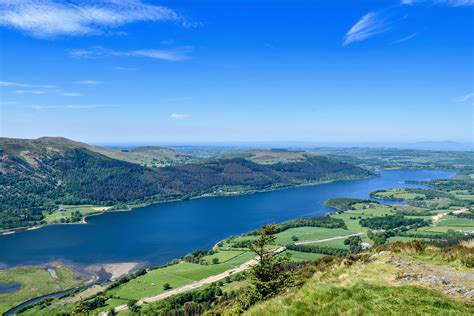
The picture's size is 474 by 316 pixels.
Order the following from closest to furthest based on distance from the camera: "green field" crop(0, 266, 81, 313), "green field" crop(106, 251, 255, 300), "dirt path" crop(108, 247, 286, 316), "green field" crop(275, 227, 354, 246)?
"dirt path" crop(108, 247, 286, 316), "green field" crop(106, 251, 255, 300), "green field" crop(0, 266, 81, 313), "green field" crop(275, 227, 354, 246)

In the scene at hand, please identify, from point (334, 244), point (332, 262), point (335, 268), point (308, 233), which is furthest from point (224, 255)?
point (335, 268)

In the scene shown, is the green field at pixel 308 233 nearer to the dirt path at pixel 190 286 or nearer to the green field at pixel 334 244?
the green field at pixel 334 244

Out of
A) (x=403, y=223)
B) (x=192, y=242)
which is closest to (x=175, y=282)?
(x=192, y=242)

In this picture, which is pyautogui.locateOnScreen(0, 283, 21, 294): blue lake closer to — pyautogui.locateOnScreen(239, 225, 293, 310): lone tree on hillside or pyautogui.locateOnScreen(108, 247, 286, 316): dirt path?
Answer: pyautogui.locateOnScreen(108, 247, 286, 316): dirt path

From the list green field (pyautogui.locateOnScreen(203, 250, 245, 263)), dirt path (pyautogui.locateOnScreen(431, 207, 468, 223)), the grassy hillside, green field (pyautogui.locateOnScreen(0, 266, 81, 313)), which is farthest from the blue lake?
dirt path (pyautogui.locateOnScreen(431, 207, 468, 223))

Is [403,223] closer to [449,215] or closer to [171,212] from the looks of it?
[449,215]

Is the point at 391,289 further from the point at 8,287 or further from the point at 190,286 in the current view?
the point at 8,287

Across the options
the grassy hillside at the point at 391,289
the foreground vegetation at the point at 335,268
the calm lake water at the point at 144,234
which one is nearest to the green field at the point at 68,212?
the foreground vegetation at the point at 335,268
